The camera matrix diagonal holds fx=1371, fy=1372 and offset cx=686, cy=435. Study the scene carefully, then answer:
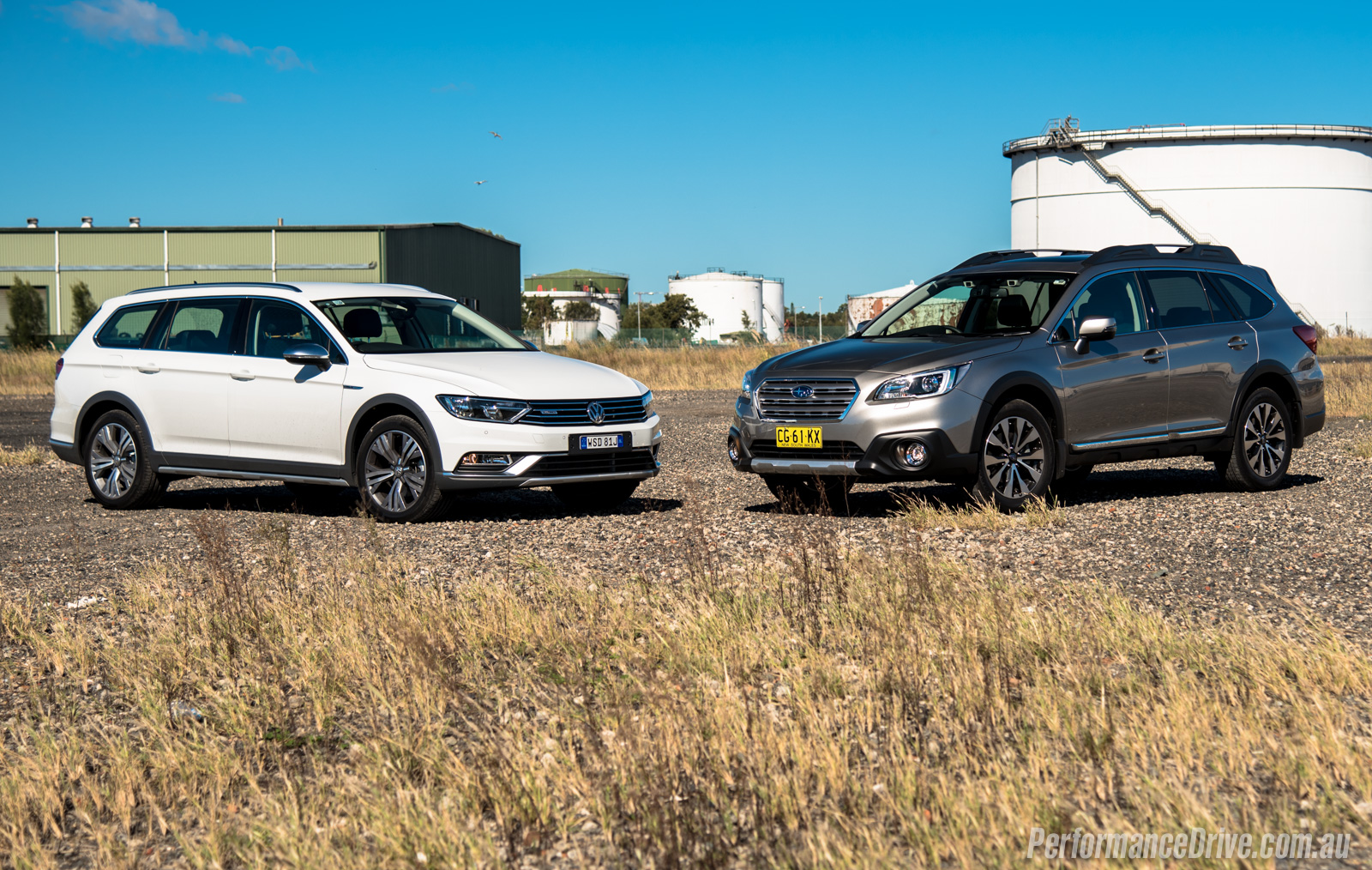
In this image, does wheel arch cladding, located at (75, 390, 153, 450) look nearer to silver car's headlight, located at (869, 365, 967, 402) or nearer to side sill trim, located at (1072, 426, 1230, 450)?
silver car's headlight, located at (869, 365, 967, 402)

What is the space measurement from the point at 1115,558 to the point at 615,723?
4137 mm

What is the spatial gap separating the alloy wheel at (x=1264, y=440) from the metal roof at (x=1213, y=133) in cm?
4975

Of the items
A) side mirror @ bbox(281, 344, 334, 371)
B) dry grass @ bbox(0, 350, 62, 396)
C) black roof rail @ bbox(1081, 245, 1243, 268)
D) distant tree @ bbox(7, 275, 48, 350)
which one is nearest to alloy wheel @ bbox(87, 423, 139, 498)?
side mirror @ bbox(281, 344, 334, 371)

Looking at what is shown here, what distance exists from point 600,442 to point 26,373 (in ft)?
99.4

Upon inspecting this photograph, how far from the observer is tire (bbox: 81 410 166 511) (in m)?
11.2

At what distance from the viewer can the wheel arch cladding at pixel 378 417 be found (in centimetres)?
962

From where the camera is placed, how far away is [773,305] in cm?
13825

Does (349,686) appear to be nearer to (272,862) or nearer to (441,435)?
(272,862)

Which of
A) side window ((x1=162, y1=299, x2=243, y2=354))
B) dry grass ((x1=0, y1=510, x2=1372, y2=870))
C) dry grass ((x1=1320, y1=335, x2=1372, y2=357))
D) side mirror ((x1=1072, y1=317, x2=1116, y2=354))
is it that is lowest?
dry grass ((x1=0, y1=510, x2=1372, y2=870))

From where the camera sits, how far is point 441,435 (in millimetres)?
9555

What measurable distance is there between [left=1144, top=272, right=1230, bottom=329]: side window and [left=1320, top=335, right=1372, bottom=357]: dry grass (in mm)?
39244

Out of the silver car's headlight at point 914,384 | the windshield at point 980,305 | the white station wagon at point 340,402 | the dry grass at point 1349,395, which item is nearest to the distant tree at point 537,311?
the dry grass at point 1349,395

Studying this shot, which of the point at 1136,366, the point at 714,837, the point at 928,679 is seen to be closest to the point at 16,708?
the point at 714,837

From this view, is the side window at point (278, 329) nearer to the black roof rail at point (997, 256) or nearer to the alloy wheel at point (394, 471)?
the alloy wheel at point (394, 471)
